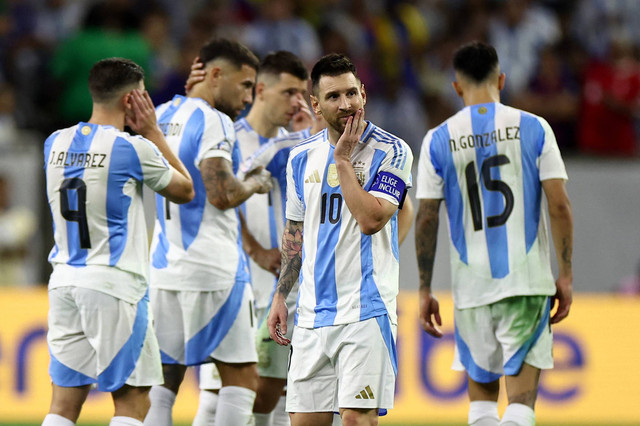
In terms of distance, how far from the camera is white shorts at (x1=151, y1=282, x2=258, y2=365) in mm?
6809

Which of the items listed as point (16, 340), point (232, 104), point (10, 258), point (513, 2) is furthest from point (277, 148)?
point (513, 2)

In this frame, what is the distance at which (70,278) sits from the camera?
240 inches

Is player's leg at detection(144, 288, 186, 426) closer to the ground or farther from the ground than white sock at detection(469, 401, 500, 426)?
farther from the ground

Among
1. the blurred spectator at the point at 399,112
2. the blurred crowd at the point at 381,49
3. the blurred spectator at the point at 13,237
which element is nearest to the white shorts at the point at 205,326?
the blurred spectator at the point at 13,237

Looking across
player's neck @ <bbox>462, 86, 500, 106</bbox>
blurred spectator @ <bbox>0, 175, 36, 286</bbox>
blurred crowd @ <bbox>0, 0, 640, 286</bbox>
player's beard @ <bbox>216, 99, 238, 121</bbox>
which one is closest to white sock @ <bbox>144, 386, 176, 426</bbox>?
player's beard @ <bbox>216, 99, 238, 121</bbox>

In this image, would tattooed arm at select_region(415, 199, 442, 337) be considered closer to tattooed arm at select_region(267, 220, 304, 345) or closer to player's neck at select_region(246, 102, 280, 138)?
tattooed arm at select_region(267, 220, 304, 345)

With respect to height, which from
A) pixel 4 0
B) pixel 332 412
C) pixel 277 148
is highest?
pixel 4 0

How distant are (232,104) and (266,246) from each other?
107cm

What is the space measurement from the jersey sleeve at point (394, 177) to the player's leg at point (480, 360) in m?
1.45

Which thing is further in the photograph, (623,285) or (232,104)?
(623,285)

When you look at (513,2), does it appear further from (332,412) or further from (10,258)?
(332,412)

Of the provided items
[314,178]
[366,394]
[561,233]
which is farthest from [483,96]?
[366,394]

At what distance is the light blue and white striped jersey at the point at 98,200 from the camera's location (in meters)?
6.09

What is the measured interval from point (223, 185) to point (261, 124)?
1099 millimetres
